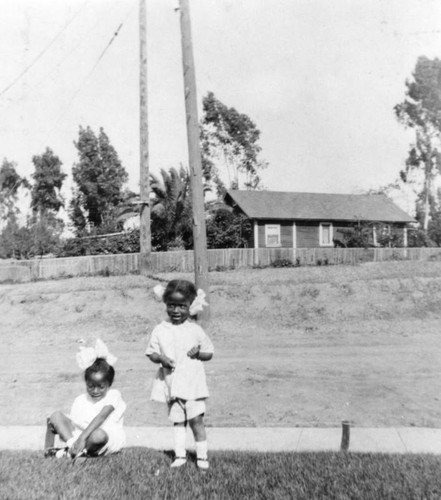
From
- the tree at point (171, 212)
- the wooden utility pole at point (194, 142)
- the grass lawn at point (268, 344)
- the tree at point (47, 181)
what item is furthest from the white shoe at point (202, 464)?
the tree at point (47, 181)

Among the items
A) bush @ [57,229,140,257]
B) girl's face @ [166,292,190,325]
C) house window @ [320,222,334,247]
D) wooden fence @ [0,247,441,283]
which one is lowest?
girl's face @ [166,292,190,325]

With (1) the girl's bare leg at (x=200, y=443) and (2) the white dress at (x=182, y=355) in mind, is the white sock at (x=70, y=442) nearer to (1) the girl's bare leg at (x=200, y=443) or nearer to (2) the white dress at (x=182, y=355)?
(2) the white dress at (x=182, y=355)

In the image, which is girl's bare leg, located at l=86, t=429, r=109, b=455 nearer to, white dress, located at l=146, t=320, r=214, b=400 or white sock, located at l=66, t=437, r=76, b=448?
white sock, located at l=66, t=437, r=76, b=448

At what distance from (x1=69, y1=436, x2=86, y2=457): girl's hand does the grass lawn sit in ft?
6.52

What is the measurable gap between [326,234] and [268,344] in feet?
65.3

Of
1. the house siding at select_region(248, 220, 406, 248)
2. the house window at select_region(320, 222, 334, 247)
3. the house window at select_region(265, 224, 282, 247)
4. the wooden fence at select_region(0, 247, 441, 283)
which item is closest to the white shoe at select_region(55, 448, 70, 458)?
the wooden fence at select_region(0, 247, 441, 283)

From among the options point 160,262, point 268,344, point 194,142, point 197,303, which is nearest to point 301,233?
point 160,262

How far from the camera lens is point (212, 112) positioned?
4144cm

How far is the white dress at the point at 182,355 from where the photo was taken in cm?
455

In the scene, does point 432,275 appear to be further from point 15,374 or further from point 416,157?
point 416,157

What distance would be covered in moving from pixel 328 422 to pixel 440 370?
11.8 feet

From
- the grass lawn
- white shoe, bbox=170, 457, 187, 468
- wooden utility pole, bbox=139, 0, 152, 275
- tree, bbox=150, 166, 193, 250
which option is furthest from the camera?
tree, bbox=150, 166, 193, 250

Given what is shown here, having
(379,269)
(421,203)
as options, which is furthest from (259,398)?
(421,203)

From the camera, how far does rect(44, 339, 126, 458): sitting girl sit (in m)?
4.63
